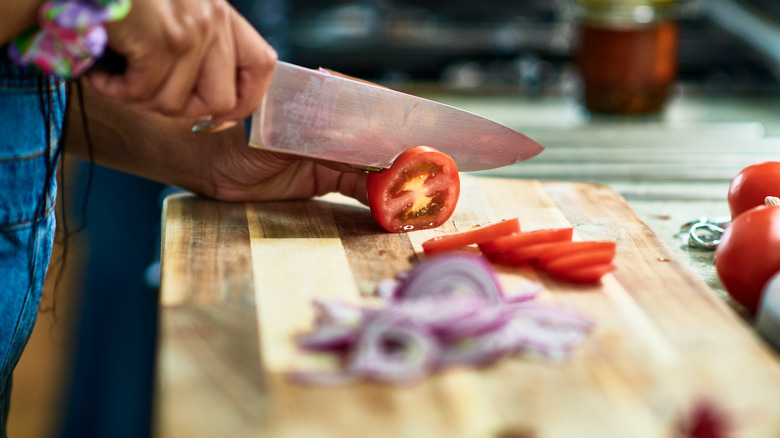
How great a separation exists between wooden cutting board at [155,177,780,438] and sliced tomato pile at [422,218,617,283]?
0.07ft

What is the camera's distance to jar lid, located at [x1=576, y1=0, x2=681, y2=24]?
7.32 ft

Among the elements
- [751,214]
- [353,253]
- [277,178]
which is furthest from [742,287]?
[277,178]

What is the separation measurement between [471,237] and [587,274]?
20 centimetres

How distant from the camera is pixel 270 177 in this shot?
1.49m

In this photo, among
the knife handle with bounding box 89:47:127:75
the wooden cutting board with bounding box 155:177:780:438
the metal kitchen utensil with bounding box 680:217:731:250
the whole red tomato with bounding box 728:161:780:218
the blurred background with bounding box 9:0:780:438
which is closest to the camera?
Result: the wooden cutting board with bounding box 155:177:780:438

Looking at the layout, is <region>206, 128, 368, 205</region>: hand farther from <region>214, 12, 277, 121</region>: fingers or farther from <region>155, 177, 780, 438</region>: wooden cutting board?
<region>214, 12, 277, 121</region>: fingers

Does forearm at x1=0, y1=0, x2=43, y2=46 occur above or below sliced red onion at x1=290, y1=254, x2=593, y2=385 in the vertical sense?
above

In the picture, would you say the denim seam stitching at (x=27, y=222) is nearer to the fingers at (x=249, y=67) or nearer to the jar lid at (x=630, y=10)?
the fingers at (x=249, y=67)

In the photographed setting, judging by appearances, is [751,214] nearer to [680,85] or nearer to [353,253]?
[353,253]

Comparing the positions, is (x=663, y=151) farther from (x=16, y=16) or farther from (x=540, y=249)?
(x=16, y=16)

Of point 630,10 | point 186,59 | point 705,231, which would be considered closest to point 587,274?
point 705,231

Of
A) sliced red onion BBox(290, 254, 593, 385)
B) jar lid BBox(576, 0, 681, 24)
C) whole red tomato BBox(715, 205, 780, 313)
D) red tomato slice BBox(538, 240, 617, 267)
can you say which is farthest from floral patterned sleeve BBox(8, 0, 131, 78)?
jar lid BBox(576, 0, 681, 24)

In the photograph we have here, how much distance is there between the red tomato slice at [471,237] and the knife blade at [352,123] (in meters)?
0.18

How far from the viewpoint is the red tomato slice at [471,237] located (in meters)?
1.23
